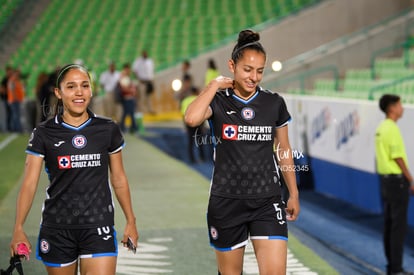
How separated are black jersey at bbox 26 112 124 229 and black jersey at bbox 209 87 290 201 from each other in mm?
750

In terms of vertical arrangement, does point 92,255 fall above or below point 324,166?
above

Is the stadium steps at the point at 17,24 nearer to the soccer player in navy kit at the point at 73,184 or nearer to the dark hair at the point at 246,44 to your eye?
the dark hair at the point at 246,44

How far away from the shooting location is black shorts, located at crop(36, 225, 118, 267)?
4.98 meters

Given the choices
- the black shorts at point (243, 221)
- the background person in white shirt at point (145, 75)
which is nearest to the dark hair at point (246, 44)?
the black shorts at point (243, 221)

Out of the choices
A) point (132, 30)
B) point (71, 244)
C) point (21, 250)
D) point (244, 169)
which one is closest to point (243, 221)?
point (244, 169)

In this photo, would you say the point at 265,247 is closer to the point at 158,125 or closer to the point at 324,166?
the point at 324,166

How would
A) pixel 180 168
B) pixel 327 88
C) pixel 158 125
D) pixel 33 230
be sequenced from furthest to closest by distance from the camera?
1. pixel 158 125
2. pixel 327 88
3. pixel 180 168
4. pixel 33 230

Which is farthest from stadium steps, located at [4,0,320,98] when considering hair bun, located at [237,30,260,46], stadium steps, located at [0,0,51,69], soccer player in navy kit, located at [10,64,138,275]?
soccer player in navy kit, located at [10,64,138,275]

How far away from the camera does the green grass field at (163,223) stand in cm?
Answer: 822

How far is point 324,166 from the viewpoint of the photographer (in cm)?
1490

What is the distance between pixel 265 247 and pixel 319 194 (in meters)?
9.78

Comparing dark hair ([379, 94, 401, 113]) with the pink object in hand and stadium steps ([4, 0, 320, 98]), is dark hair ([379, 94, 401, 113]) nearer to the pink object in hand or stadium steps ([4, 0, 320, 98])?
the pink object in hand

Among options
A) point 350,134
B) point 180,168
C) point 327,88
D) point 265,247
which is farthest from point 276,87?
point 265,247

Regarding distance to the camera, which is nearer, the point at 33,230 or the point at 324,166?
the point at 33,230
